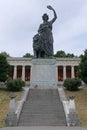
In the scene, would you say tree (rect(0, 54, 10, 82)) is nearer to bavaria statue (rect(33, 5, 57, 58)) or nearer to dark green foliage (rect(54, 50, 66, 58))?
bavaria statue (rect(33, 5, 57, 58))

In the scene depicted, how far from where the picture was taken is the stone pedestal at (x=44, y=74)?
114 ft

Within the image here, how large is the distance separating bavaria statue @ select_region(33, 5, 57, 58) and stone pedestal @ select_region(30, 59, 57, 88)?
49.6 inches

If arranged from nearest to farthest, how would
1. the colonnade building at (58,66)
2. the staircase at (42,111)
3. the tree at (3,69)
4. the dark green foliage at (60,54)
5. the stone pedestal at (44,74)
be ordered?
1. the staircase at (42,111)
2. the stone pedestal at (44,74)
3. the tree at (3,69)
4. the colonnade building at (58,66)
5. the dark green foliage at (60,54)

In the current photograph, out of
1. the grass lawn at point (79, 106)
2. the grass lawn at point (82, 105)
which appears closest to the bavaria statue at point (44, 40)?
the grass lawn at point (82, 105)

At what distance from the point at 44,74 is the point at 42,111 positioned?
1110 cm

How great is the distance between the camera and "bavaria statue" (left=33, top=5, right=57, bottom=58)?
36406 millimetres

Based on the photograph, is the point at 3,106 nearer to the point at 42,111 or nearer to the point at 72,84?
the point at 42,111

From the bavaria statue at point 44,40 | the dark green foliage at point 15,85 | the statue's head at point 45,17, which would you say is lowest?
the dark green foliage at point 15,85

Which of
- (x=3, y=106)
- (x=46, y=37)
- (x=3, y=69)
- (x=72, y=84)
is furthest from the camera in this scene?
(x=3, y=69)

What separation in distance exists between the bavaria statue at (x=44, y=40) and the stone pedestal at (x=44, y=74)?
1261mm

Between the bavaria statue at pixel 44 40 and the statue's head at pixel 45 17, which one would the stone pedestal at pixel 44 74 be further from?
the statue's head at pixel 45 17

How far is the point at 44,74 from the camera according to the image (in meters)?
35.0

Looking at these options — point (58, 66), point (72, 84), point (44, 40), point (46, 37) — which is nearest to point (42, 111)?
point (72, 84)

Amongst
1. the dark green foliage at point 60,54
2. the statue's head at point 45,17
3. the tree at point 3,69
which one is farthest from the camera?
the dark green foliage at point 60,54
